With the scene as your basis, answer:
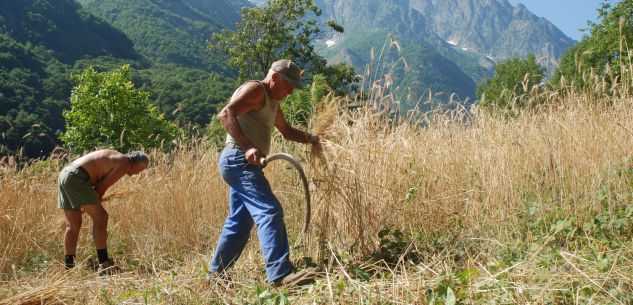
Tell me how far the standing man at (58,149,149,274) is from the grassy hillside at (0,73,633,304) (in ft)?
1.06

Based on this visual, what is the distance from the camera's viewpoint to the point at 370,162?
13.0 ft

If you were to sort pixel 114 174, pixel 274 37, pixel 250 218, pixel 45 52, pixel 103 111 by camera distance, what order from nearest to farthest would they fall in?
pixel 250 218 < pixel 114 174 < pixel 103 111 < pixel 274 37 < pixel 45 52

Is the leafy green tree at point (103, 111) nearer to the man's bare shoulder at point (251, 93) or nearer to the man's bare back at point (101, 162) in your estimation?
the man's bare back at point (101, 162)

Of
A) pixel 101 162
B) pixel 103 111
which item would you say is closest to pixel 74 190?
pixel 101 162

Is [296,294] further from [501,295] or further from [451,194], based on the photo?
[451,194]

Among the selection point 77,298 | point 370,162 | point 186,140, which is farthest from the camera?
point 186,140

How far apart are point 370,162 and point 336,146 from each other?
384 millimetres

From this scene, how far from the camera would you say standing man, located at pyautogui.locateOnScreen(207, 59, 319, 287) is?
3.09m

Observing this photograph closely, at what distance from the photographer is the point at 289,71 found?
10.7 ft

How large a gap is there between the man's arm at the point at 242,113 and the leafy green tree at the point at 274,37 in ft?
100

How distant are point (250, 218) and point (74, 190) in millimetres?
2224

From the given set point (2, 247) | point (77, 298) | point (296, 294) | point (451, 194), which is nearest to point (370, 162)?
point (451, 194)

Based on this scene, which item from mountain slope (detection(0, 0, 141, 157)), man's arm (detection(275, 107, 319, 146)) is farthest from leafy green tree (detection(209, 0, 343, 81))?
man's arm (detection(275, 107, 319, 146))

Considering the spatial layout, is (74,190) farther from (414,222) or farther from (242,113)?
(414,222)
